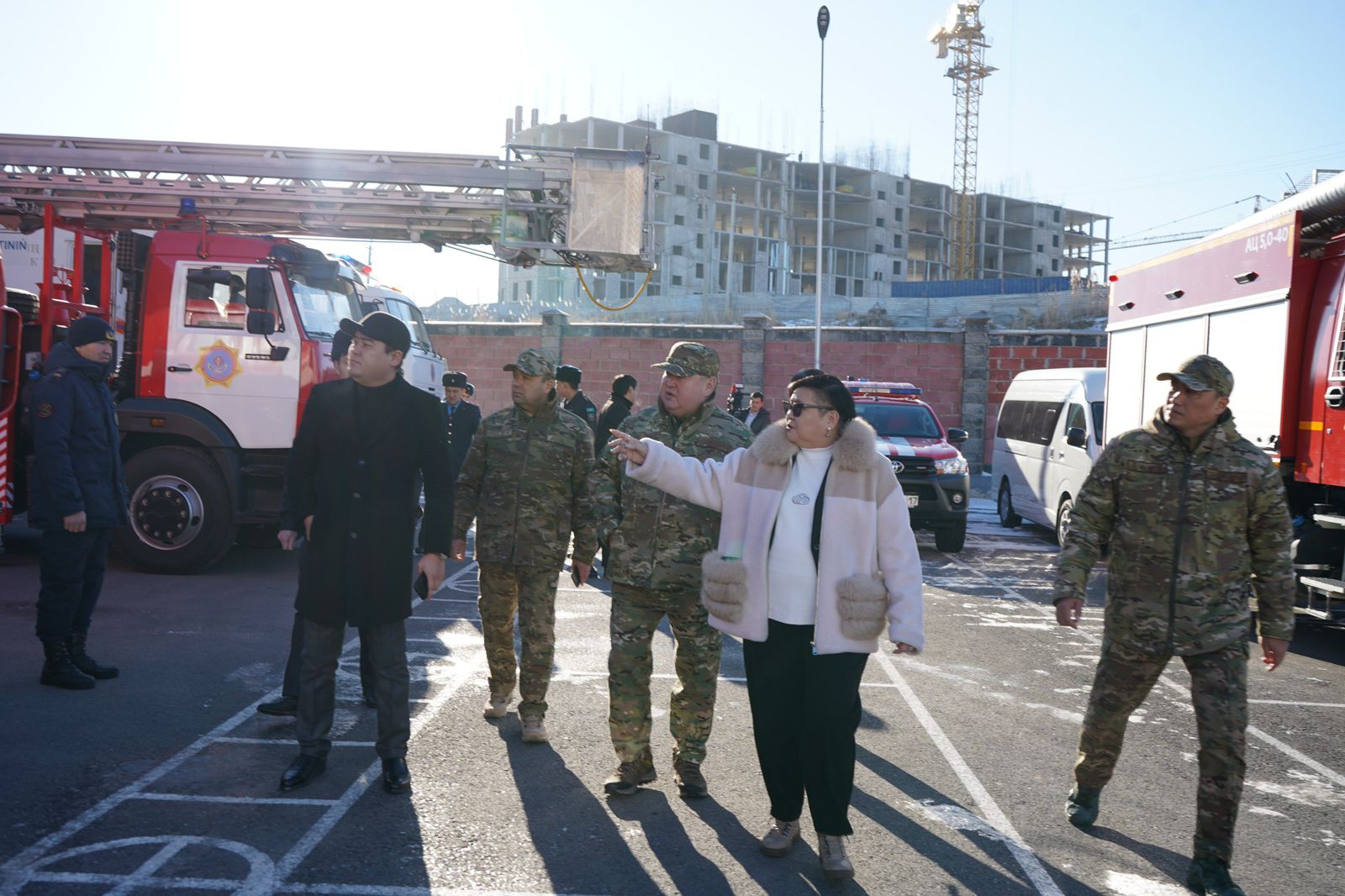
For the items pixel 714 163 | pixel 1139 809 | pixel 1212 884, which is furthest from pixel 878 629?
pixel 714 163

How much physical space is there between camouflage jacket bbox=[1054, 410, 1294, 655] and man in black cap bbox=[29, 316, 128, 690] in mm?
5417

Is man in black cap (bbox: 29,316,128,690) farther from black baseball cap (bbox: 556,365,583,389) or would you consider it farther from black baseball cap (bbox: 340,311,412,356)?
black baseball cap (bbox: 556,365,583,389)

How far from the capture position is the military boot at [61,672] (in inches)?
247

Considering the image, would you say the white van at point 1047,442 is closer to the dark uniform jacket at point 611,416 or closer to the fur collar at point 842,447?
the dark uniform jacket at point 611,416

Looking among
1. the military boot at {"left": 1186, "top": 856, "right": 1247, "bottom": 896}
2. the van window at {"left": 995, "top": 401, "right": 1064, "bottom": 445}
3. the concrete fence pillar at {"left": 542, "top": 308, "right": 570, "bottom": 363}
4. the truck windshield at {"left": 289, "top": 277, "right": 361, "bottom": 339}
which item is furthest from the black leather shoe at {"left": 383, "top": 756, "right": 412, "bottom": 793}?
the concrete fence pillar at {"left": 542, "top": 308, "right": 570, "bottom": 363}

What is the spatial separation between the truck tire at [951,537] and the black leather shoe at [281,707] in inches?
356

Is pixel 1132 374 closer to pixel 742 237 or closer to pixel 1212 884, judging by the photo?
pixel 1212 884

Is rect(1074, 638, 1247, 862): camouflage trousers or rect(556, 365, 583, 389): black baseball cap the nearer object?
rect(1074, 638, 1247, 862): camouflage trousers

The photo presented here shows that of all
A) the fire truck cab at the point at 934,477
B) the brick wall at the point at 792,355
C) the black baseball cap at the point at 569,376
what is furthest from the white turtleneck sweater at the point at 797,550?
the brick wall at the point at 792,355

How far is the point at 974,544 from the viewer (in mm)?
14688

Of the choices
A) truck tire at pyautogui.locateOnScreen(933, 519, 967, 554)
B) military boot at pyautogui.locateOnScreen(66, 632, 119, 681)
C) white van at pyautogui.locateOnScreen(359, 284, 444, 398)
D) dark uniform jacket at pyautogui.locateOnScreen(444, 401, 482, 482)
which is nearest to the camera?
military boot at pyautogui.locateOnScreen(66, 632, 119, 681)

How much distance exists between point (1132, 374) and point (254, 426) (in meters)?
8.52

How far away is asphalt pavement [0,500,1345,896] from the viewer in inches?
159

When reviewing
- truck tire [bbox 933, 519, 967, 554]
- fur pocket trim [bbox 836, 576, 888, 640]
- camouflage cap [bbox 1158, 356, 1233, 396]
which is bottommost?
truck tire [bbox 933, 519, 967, 554]
